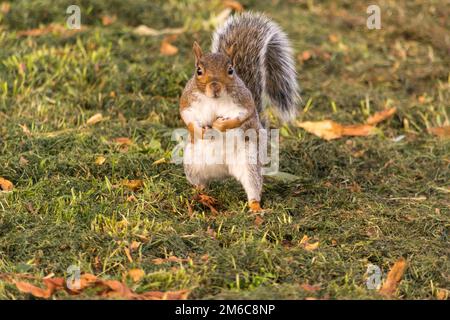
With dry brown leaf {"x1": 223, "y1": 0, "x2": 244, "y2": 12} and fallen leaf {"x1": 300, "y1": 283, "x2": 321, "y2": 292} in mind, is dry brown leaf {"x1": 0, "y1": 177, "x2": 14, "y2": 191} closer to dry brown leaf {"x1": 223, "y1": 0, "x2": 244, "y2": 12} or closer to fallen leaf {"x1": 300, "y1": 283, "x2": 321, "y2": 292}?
fallen leaf {"x1": 300, "y1": 283, "x2": 321, "y2": 292}

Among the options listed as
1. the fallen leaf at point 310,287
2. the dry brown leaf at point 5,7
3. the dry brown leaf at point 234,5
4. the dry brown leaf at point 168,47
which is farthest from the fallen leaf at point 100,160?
the dry brown leaf at point 234,5

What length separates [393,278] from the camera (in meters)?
3.38

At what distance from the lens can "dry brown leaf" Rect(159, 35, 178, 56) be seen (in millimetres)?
5898

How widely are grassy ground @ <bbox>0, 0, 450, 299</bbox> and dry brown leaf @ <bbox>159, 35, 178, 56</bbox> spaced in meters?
0.05

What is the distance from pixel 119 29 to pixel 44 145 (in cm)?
187

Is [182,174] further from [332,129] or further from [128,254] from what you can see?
[332,129]

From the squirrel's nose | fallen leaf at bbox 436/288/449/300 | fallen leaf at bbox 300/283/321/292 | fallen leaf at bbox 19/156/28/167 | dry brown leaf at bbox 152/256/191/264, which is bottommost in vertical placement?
fallen leaf at bbox 436/288/449/300

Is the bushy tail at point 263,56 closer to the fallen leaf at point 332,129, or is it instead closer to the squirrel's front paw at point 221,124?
the fallen leaf at point 332,129

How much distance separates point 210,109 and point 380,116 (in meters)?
1.76

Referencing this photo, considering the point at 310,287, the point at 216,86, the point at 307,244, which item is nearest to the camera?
the point at 310,287

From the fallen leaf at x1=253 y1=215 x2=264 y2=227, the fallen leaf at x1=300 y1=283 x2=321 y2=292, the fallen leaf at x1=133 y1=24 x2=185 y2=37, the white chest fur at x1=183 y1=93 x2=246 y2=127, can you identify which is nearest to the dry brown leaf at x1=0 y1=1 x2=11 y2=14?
the fallen leaf at x1=133 y1=24 x2=185 y2=37

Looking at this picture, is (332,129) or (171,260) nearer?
(171,260)

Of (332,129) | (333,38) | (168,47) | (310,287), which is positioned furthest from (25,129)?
(333,38)

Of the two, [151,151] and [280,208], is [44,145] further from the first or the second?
[280,208]
